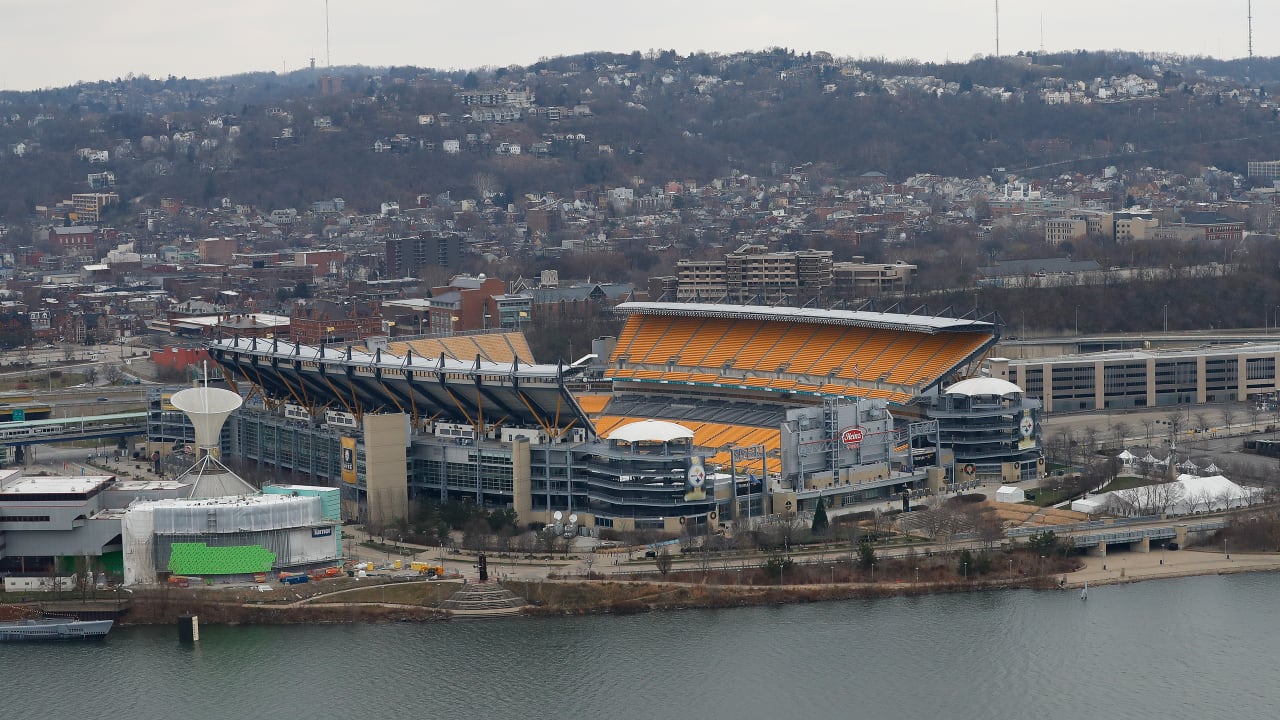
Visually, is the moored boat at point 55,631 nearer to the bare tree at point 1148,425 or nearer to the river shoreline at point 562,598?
the river shoreline at point 562,598

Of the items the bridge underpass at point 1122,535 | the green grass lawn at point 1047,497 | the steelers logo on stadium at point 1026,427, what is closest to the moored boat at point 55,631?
the bridge underpass at point 1122,535

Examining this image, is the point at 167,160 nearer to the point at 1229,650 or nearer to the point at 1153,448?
the point at 1153,448

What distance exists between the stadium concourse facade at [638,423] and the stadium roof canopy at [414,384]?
0.05 metres

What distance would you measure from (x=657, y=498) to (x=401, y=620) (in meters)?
8.26

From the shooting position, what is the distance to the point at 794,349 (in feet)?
197

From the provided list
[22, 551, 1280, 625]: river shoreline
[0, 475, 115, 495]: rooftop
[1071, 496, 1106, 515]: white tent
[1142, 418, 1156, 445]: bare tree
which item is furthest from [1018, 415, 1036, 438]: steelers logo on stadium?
[0, 475, 115, 495]: rooftop

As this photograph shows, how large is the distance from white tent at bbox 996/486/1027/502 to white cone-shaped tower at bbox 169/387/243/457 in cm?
1832

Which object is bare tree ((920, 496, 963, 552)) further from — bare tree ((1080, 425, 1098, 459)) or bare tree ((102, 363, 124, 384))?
bare tree ((102, 363, 124, 384))

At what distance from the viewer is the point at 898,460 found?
2029 inches

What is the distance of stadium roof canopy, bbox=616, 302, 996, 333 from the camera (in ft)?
184

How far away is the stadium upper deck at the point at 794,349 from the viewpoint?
183ft

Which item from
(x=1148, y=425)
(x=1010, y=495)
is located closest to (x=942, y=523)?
(x=1010, y=495)

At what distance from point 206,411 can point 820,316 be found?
2083cm

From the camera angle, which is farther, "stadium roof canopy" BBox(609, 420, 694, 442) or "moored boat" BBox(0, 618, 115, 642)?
"stadium roof canopy" BBox(609, 420, 694, 442)
